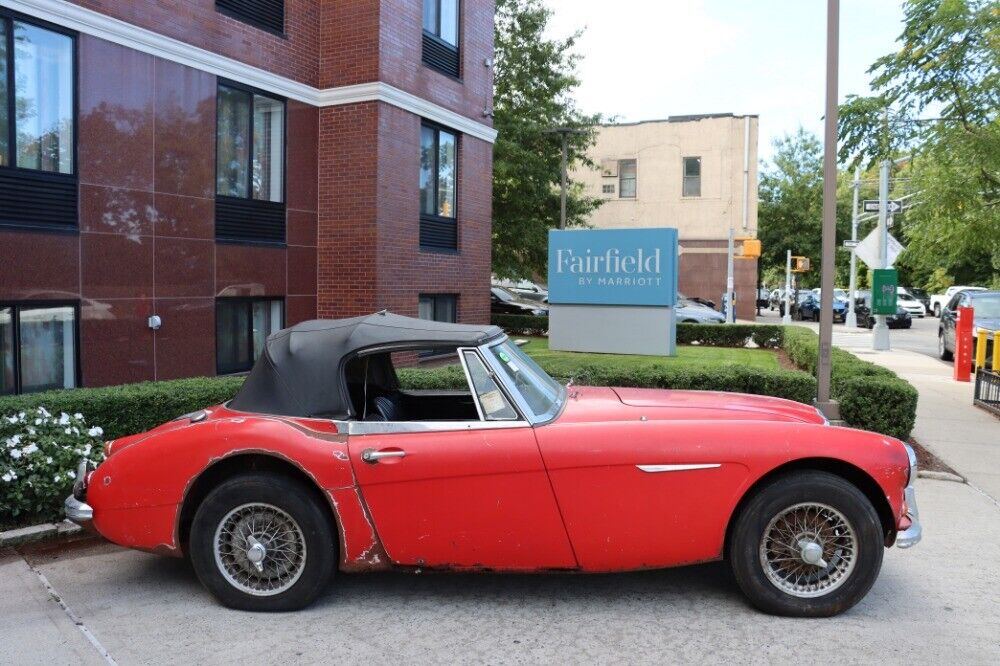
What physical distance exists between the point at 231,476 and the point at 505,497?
1476 mm

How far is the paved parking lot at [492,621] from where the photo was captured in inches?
145

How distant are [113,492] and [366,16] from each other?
10.2 meters

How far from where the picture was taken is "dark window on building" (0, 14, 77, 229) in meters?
8.81

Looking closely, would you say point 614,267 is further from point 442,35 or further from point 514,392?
point 514,392

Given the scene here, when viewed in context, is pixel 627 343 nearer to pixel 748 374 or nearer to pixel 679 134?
pixel 748 374

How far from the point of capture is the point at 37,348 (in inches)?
361

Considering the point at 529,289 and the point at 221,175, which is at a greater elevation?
the point at 221,175

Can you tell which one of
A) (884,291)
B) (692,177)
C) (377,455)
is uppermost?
(692,177)

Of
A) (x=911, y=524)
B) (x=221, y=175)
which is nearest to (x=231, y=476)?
(x=911, y=524)

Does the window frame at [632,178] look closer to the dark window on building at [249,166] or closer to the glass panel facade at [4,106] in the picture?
the dark window on building at [249,166]

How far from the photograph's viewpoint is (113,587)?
4516 millimetres

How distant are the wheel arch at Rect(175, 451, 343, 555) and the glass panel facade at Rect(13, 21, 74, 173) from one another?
6.61 m

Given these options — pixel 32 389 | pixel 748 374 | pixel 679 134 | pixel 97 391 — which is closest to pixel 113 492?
pixel 97 391

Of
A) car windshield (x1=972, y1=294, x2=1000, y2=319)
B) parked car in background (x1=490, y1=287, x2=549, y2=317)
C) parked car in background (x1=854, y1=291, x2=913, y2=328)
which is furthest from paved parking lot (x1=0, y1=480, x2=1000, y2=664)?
parked car in background (x1=854, y1=291, x2=913, y2=328)
